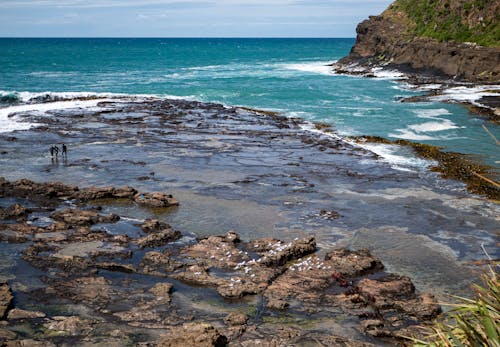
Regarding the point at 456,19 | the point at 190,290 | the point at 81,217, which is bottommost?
the point at 190,290

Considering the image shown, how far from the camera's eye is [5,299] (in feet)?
Result: 41.0

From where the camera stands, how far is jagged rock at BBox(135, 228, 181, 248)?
654 inches

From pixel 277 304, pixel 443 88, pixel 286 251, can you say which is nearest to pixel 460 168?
pixel 286 251

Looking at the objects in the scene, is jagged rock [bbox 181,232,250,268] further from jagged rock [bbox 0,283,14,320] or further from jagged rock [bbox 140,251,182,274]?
jagged rock [bbox 0,283,14,320]

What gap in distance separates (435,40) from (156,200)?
60234mm

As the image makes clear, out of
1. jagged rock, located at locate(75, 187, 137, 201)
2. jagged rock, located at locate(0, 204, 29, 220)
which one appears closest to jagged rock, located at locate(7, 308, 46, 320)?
jagged rock, located at locate(0, 204, 29, 220)

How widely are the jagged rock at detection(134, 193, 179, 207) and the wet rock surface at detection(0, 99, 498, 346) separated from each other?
0.08 meters

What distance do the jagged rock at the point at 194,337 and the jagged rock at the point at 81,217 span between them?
28.7 ft

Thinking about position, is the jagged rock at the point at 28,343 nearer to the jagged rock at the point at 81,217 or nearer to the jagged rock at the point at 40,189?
the jagged rock at the point at 81,217

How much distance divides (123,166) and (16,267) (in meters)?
12.6

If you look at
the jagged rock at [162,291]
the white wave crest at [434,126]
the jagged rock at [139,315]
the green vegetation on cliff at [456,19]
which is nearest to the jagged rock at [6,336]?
the jagged rock at [139,315]

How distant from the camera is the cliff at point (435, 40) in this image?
189ft

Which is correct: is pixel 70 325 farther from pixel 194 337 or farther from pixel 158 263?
pixel 158 263

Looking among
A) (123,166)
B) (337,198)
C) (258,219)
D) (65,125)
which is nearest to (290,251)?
(258,219)
